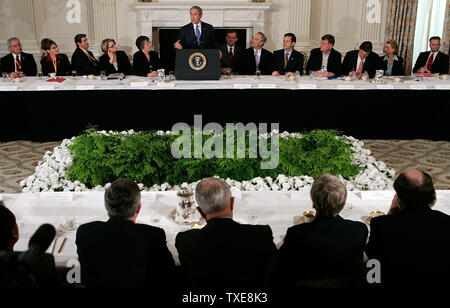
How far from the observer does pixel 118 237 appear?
5.87 feet

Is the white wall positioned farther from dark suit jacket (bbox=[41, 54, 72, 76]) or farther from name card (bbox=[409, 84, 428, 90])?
name card (bbox=[409, 84, 428, 90])

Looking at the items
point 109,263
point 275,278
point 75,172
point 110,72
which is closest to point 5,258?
point 109,263

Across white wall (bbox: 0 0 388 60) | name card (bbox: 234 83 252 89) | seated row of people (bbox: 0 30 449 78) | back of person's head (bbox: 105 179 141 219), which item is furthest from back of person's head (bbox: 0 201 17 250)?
white wall (bbox: 0 0 388 60)

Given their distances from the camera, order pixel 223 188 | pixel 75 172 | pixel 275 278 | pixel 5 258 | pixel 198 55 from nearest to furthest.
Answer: pixel 5 258 < pixel 275 278 < pixel 223 188 < pixel 75 172 < pixel 198 55

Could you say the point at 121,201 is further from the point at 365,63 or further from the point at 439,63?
the point at 439,63

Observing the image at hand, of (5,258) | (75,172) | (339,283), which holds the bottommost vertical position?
(75,172)

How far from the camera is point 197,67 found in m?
5.50

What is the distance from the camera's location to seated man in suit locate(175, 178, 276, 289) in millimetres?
1742

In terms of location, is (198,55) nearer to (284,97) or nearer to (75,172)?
(284,97)

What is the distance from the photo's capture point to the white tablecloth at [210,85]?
5.31 meters

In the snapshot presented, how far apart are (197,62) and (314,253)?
13.3 feet

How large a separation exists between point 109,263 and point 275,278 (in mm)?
599

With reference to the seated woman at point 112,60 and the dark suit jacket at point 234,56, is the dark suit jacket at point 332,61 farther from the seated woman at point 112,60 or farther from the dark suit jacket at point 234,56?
the seated woman at point 112,60

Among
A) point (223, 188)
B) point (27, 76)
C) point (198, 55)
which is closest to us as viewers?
point (223, 188)
